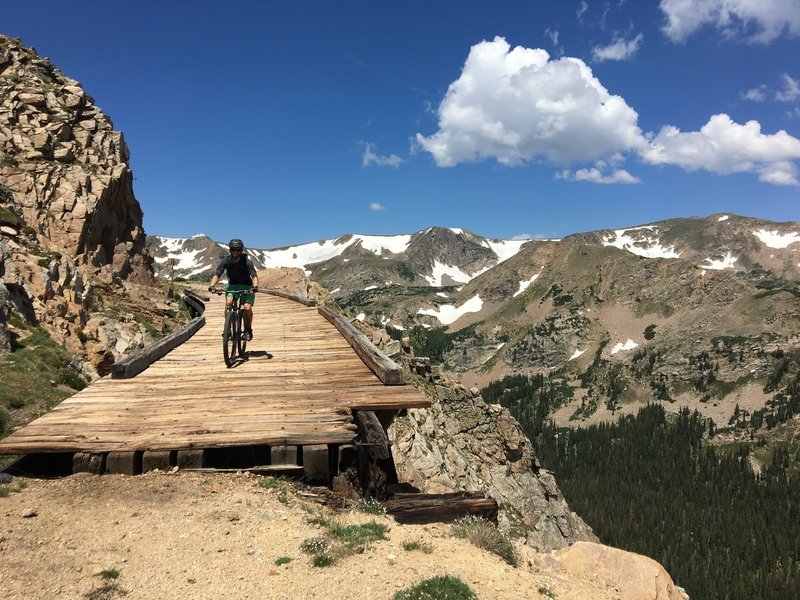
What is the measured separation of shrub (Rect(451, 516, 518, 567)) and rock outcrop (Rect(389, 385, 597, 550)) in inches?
831

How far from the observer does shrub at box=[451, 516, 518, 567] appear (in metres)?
6.46

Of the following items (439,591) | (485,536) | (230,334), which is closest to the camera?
(439,591)

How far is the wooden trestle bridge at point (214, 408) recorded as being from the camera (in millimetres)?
7367

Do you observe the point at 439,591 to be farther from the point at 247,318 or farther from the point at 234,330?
the point at 247,318

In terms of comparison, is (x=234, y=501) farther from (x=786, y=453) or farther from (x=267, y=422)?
(x=786, y=453)

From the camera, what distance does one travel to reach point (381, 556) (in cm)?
588

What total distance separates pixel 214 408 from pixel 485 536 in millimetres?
5242

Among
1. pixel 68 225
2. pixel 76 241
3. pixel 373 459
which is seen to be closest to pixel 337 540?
pixel 373 459

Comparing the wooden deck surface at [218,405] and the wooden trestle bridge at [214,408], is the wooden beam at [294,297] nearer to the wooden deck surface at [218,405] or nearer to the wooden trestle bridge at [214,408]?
the wooden trestle bridge at [214,408]

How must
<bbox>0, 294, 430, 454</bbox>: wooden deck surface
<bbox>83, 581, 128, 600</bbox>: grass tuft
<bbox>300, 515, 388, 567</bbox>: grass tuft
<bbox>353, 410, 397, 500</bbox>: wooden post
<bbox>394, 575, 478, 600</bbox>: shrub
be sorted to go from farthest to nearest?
<bbox>353, 410, 397, 500</bbox>: wooden post < <bbox>0, 294, 430, 454</bbox>: wooden deck surface < <bbox>300, 515, 388, 567</bbox>: grass tuft < <bbox>394, 575, 478, 600</bbox>: shrub < <bbox>83, 581, 128, 600</bbox>: grass tuft

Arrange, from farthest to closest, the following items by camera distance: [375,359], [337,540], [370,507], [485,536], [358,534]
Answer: [375,359], [370,507], [485,536], [358,534], [337,540]

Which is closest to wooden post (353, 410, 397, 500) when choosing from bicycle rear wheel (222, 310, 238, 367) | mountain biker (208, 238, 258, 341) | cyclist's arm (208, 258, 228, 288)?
bicycle rear wheel (222, 310, 238, 367)

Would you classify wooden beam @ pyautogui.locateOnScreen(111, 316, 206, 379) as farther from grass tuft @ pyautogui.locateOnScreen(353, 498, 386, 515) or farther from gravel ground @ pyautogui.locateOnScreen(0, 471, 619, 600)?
grass tuft @ pyautogui.locateOnScreen(353, 498, 386, 515)

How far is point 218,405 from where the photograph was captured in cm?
917
